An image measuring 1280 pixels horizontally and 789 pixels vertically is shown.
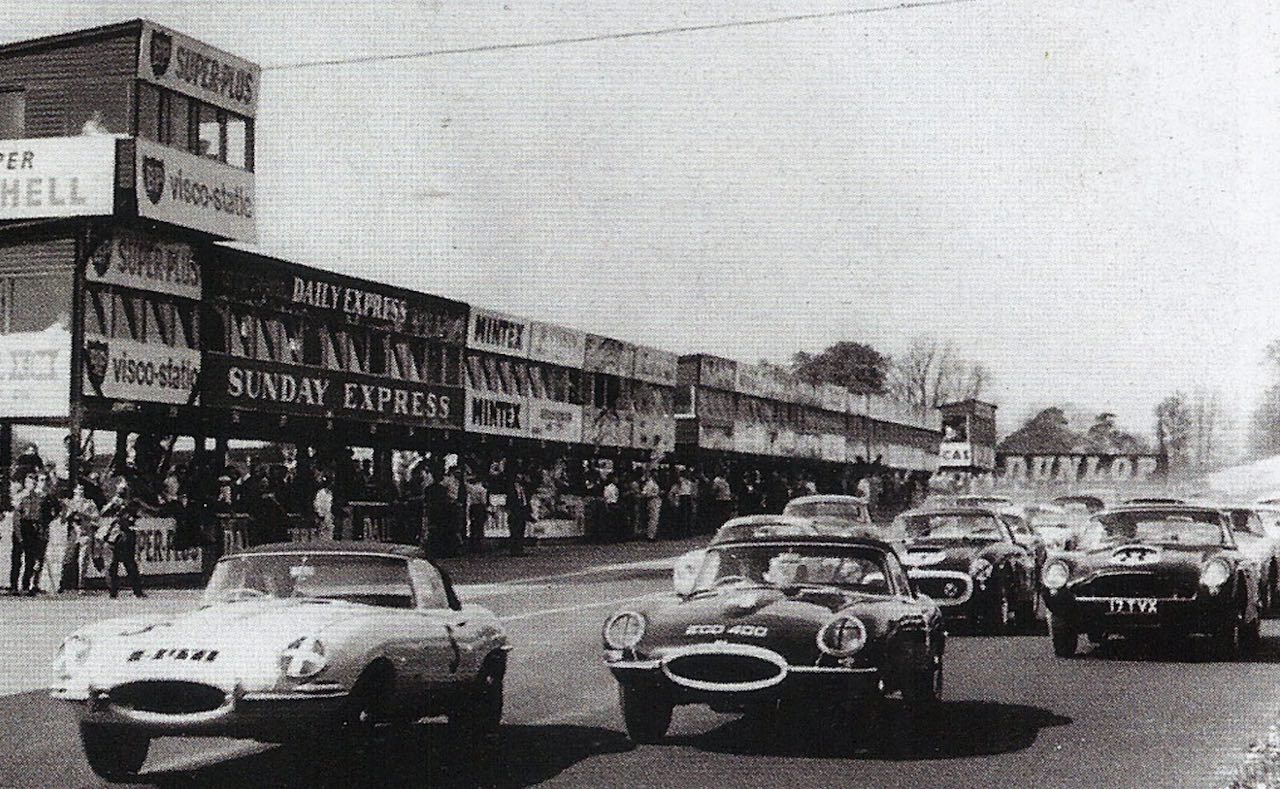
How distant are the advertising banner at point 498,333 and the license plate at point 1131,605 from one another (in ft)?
72.4

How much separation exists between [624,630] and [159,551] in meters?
14.8

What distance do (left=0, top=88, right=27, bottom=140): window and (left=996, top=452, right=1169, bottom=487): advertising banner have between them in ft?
322

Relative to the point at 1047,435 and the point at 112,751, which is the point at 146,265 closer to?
the point at 112,751

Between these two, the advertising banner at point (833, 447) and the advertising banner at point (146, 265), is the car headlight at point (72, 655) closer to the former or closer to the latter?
the advertising banner at point (146, 265)

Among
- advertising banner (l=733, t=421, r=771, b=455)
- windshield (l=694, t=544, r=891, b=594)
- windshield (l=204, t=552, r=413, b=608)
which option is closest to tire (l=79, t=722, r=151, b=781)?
windshield (l=204, t=552, r=413, b=608)

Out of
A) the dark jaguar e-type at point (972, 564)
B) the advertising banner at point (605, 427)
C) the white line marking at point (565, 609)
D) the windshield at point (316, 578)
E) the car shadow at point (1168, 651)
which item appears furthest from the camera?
the advertising banner at point (605, 427)

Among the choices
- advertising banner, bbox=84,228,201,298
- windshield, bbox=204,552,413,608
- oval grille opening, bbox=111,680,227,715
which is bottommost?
oval grille opening, bbox=111,680,227,715

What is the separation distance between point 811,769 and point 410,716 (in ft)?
7.08

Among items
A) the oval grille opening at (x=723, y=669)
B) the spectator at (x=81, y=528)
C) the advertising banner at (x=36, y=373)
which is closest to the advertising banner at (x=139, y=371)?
the advertising banner at (x=36, y=373)

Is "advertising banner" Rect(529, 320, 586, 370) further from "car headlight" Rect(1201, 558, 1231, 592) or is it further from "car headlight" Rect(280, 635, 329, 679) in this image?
"car headlight" Rect(280, 635, 329, 679)

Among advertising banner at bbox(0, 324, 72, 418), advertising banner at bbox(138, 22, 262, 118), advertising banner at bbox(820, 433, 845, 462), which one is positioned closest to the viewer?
advertising banner at bbox(0, 324, 72, 418)

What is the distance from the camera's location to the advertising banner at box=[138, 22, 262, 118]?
1036 inches

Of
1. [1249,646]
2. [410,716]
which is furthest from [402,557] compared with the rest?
[1249,646]

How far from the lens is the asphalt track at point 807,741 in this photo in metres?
8.33
